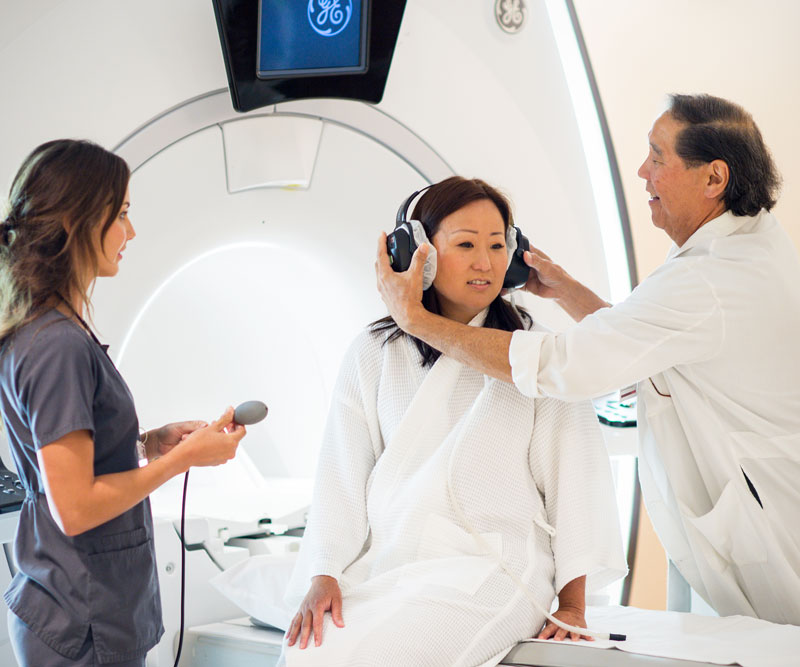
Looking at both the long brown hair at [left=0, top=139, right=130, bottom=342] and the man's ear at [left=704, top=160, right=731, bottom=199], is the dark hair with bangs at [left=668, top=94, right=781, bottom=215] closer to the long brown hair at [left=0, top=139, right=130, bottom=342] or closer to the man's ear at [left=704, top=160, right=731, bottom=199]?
the man's ear at [left=704, top=160, right=731, bottom=199]

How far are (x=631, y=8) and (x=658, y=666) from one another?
3.04 metres

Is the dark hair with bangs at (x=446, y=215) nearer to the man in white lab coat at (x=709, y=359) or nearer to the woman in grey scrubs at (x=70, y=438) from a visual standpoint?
the man in white lab coat at (x=709, y=359)

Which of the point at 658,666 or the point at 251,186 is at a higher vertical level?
the point at 251,186

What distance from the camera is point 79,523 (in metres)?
1.12

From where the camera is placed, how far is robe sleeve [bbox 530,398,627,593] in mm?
1595

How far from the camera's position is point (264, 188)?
229 centimetres

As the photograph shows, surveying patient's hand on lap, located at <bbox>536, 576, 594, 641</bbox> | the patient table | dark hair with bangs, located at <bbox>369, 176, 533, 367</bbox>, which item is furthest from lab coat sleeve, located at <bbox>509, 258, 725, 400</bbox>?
the patient table

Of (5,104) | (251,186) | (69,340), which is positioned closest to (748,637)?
(69,340)

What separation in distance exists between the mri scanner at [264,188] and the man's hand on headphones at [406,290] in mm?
641

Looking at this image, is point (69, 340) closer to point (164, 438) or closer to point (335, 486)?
point (164, 438)

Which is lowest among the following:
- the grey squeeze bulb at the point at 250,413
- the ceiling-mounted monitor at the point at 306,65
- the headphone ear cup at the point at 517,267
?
the grey squeeze bulb at the point at 250,413

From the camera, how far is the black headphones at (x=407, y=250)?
1.74 m

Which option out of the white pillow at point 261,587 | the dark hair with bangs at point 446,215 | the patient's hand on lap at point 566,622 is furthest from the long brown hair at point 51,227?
the patient's hand on lap at point 566,622

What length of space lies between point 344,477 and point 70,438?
727 millimetres
